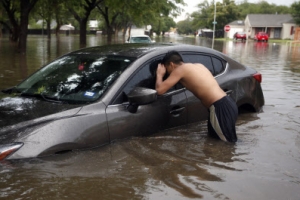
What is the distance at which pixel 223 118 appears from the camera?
173 inches

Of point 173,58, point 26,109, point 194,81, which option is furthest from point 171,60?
point 26,109

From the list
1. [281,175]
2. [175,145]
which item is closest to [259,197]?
[281,175]

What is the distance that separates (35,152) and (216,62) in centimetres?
306

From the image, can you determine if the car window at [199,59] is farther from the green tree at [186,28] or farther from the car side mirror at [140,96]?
the green tree at [186,28]

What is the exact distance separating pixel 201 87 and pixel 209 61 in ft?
3.38

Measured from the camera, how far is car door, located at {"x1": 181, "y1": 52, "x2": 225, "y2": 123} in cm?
479

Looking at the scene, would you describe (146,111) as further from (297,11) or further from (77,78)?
(297,11)

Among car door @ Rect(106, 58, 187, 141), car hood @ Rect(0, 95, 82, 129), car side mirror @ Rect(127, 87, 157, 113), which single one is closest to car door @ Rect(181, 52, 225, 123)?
car door @ Rect(106, 58, 187, 141)

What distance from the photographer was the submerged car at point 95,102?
3.34m

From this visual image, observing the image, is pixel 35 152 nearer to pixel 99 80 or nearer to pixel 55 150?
pixel 55 150

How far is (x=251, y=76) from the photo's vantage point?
582cm

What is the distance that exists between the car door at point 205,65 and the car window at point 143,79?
311mm

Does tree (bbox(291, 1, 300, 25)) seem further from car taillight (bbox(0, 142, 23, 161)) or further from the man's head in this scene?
car taillight (bbox(0, 142, 23, 161))

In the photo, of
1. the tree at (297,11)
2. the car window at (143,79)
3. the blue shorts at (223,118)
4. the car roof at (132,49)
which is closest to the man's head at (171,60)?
the car window at (143,79)
